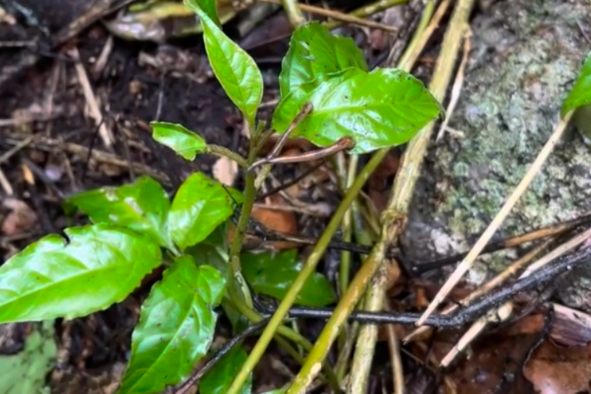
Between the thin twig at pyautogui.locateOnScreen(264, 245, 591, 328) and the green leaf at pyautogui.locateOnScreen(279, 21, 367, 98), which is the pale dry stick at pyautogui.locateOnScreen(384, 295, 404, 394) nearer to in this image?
the thin twig at pyautogui.locateOnScreen(264, 245, 591, 328)

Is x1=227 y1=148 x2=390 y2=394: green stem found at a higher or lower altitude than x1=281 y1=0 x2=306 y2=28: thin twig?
lower

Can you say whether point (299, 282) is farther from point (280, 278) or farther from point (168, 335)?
point (168, 335)

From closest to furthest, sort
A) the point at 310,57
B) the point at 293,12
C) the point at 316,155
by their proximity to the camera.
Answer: the point at 316,155, the point at 310,57, the point at 293,12

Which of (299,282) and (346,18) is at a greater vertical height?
(346,18)

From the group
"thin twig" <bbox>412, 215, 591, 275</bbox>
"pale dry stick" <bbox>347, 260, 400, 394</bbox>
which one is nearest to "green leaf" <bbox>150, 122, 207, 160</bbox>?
"pale dry stick" <bbox>347, 260, 400, 394</bbox>

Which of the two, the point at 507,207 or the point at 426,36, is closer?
the point at 507,207

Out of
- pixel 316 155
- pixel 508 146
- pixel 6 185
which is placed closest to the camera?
pixel 316 155

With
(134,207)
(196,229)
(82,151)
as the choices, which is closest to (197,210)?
(196,229)
